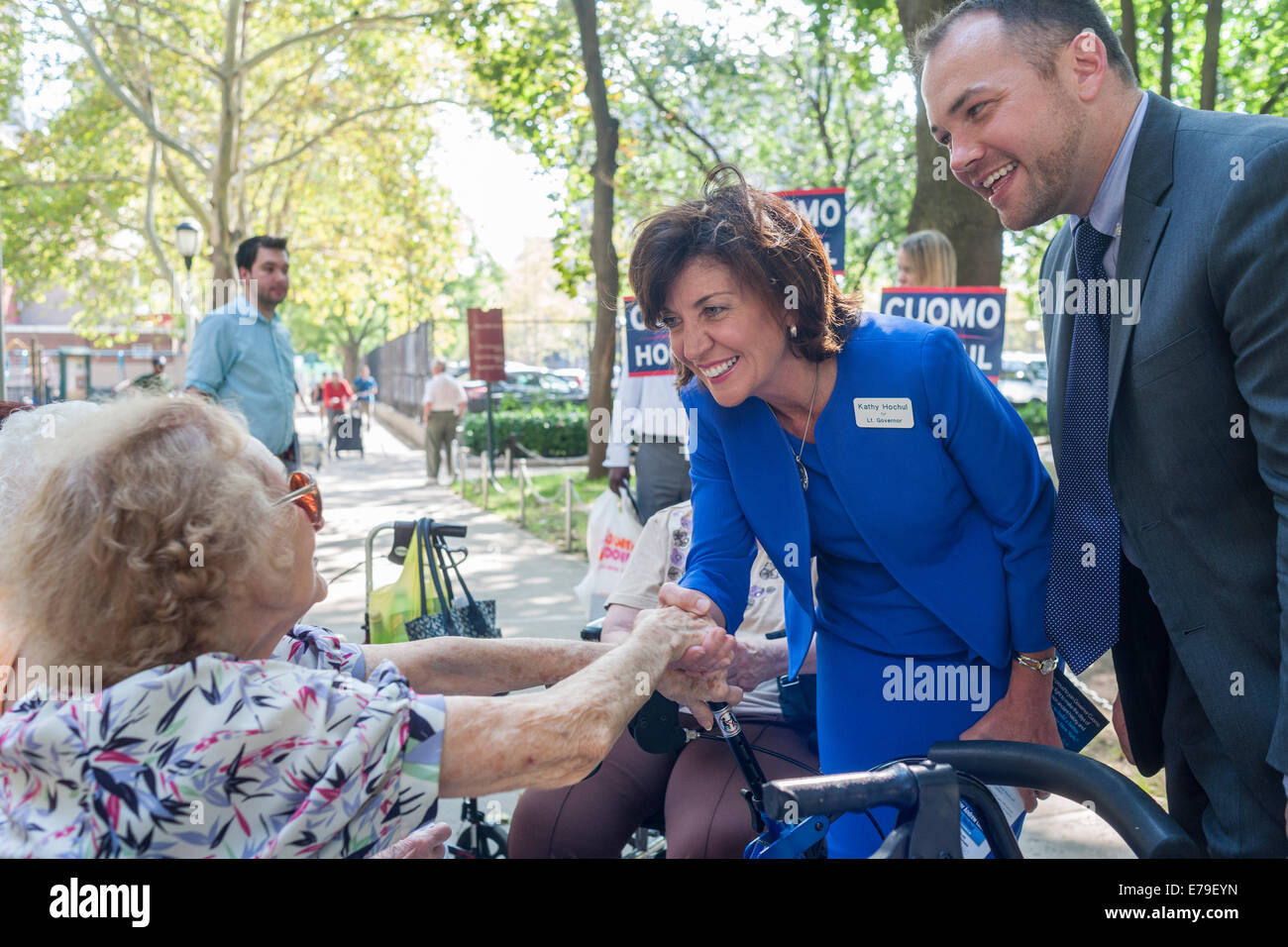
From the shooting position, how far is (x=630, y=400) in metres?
6.89

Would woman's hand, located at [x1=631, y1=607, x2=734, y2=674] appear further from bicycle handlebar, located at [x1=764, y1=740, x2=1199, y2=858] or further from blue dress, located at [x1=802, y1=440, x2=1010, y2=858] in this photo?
bicycle handlebar, located at [x1=764, y1=740, x2=1199, y2=858]

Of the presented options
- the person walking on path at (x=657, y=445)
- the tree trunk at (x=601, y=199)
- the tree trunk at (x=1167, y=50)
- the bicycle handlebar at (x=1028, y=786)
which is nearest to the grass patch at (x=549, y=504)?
the tree trunk at (x=601, y=199)

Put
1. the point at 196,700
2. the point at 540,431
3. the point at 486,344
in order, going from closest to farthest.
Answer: the point at 196,700 → the point at 486,344 → the point at 540,431

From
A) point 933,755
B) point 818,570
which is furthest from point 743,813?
point 933,755

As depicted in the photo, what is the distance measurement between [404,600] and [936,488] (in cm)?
194

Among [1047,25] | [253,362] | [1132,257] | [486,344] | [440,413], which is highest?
[1047,25]

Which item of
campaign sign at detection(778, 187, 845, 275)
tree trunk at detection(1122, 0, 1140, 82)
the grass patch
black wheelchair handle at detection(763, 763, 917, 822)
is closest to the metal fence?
the grass patch

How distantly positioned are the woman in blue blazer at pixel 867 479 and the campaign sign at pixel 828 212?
11.4ft

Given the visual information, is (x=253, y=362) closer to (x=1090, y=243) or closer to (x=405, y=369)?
(x=1090, y=243)

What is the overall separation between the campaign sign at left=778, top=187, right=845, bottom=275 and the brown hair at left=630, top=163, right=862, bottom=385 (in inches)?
136

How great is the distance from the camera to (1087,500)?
76.1 inches

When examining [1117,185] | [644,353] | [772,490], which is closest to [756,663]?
[772,490]

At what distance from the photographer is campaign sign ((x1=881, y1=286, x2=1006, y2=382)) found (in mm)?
5562

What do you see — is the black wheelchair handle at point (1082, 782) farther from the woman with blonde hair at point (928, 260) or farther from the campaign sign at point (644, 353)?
the campaign sign at point (644, 353)
